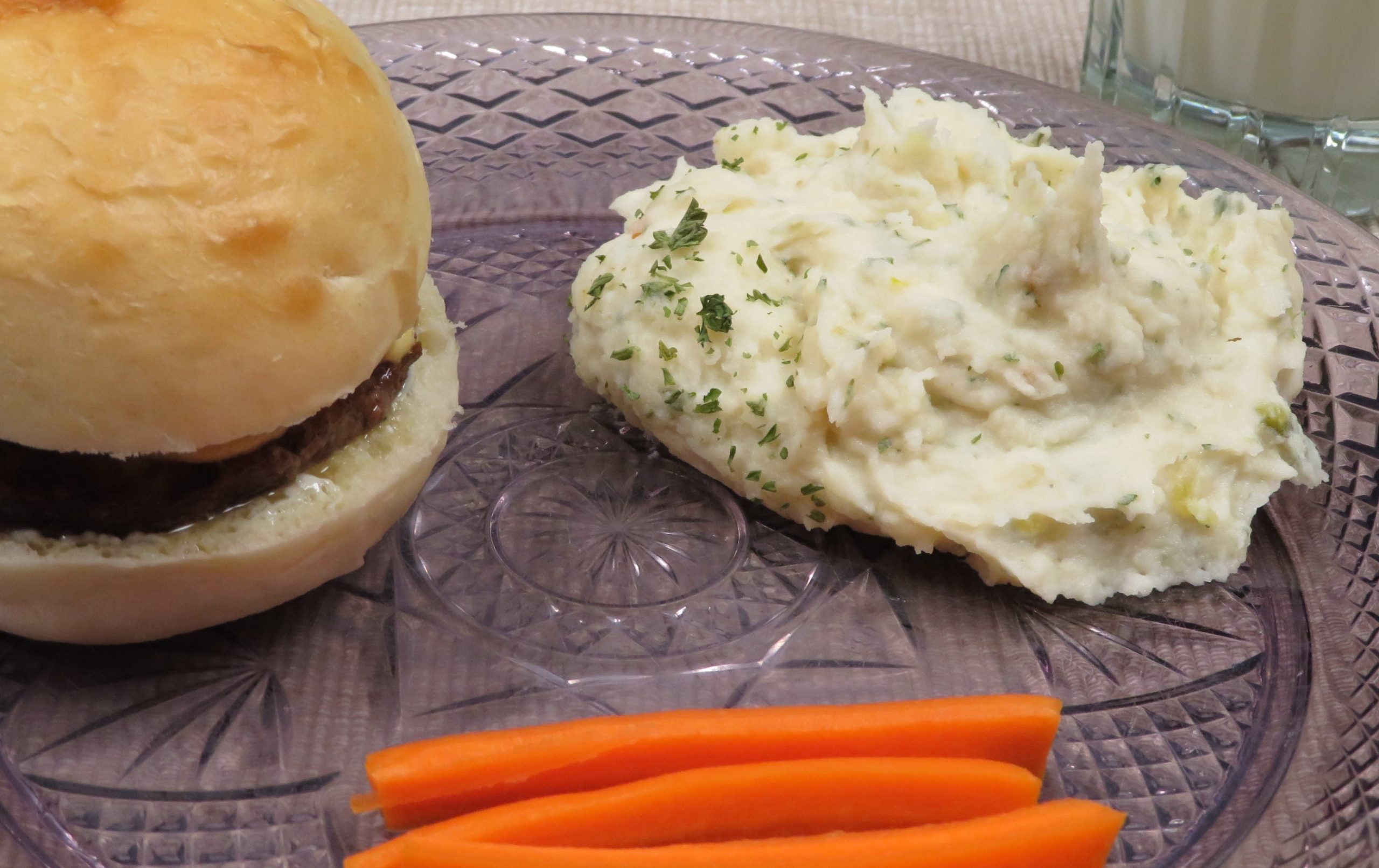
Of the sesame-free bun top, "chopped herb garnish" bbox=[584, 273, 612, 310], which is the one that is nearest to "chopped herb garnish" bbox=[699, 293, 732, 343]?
"chopped herb garnish" bbox=[584, 273, 612, 310]

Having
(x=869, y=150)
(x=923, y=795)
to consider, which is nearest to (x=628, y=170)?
(x=869, y=150)

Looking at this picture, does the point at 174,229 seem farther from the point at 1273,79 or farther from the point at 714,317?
the point at 1273,79

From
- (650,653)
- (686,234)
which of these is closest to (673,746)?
(650,653)

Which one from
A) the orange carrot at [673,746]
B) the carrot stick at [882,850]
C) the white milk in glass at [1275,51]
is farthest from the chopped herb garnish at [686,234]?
the white milk in glass at [1275,51]

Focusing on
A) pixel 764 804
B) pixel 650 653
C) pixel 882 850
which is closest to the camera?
pixel 882 850

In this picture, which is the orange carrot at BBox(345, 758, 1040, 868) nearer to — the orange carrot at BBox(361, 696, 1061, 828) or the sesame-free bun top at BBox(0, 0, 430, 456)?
the orange carrot at BBox(361, 696, 1061, 828)

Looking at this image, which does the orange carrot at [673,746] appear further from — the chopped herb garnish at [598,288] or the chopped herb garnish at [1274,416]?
the chopped herb garnish at [598,288]

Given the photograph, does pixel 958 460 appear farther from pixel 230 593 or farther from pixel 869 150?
pixel 230 593
